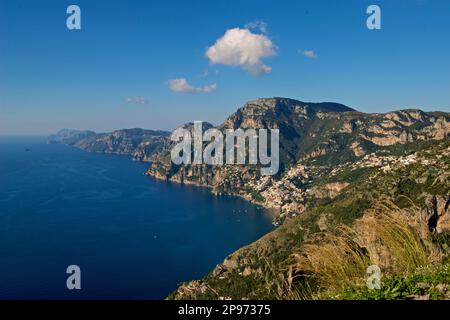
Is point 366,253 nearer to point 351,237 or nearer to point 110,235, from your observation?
point 351,237

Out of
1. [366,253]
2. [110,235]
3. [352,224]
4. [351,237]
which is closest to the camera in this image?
[351,237]

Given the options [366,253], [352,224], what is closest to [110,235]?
[352,224]

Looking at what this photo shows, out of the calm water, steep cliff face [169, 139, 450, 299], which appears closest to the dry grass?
steep cliff face [169, 139, 450, 299]

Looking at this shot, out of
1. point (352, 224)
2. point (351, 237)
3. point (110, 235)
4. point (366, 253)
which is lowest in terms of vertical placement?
point (110, 235)

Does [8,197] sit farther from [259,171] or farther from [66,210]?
[259,171]

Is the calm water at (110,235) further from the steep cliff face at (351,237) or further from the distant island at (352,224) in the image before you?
the steep cliff face at (351,237)

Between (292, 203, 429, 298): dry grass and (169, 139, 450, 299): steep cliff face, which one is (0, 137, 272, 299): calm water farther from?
(292, 203, 429, 298): dry grass
